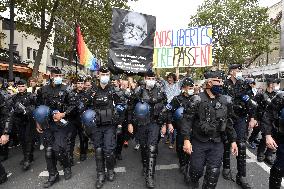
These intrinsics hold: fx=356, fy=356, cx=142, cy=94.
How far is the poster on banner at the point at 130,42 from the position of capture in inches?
340

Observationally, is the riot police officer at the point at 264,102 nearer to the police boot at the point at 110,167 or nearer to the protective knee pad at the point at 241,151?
the protective knee pad at the point at 241,151

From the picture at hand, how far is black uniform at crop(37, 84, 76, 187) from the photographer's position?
618 centimetres

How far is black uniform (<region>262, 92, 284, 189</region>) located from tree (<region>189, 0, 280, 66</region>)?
31287 mm

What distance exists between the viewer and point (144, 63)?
888 centimetres

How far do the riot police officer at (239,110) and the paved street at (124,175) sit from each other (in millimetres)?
278

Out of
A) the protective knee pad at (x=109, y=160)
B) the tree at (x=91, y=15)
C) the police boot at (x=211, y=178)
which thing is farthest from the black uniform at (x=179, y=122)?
the tree at (x=91, y=15)

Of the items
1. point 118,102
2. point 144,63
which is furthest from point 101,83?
point 144,63

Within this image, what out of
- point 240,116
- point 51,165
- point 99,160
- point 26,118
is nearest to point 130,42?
point 26,118

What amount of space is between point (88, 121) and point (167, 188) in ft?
5.65

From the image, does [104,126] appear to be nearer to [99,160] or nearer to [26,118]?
[99,160]

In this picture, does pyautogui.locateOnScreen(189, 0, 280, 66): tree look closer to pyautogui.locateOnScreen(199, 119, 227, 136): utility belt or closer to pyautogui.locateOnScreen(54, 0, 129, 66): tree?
pyautogui.locateOnScreen(54, 0, 129, 66): tree

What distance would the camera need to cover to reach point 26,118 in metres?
7.33

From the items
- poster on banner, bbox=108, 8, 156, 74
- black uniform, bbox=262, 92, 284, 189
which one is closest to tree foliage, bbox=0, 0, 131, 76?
poster on banner, bbox=108, 8, 156, 74

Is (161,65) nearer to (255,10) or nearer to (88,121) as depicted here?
(88,121)
